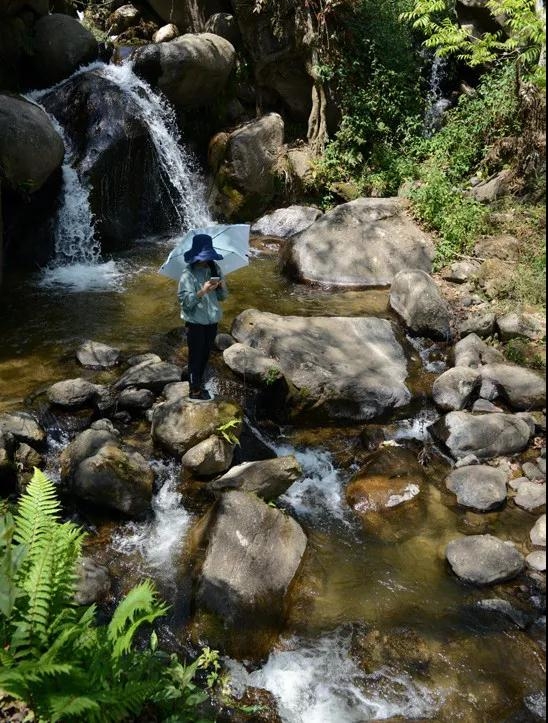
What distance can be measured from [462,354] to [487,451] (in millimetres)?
1767

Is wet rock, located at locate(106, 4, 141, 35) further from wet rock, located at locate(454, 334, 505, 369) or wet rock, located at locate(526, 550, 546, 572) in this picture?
wet rock, located at locate(526, 550, 546, 572)

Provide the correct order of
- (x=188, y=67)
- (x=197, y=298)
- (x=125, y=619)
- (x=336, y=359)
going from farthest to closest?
(x=188, y=67), (x=336, y=359), (x=197, y=298), (x=125, y=619)

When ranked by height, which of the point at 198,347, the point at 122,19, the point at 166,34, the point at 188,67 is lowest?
the point at 198,347

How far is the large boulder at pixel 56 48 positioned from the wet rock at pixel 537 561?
13.0 m

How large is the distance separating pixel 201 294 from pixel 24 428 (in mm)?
2293

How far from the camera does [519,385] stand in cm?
727

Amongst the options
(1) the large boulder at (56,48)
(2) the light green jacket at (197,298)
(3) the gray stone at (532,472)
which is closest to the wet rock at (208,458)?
(2) the light green jacket at (197,298)

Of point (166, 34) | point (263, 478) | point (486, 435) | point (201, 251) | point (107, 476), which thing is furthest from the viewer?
point (166, 34)

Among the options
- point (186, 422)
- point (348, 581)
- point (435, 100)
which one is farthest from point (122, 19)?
point (348, 581)

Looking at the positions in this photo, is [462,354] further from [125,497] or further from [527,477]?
[125,497]

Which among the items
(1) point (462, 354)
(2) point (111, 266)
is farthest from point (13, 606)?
(2) point (111, 266)

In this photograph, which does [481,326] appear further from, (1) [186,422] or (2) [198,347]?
(1) [186,422]

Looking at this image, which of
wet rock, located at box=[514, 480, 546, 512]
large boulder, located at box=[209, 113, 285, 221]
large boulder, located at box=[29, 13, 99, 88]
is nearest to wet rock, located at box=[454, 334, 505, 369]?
A: wet rock, located at box=[514, 480, 546, 512]

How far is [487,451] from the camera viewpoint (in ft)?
21.7
